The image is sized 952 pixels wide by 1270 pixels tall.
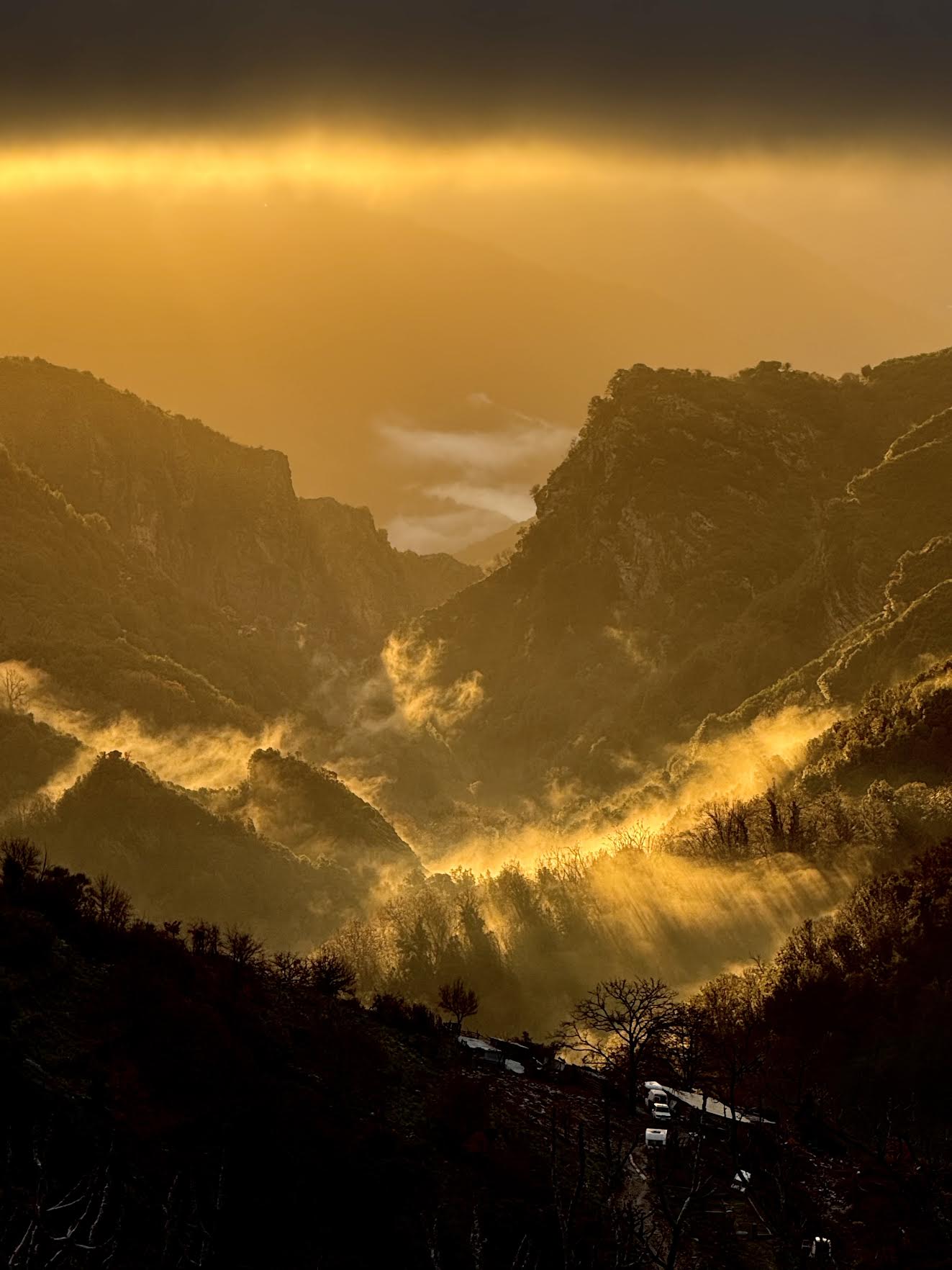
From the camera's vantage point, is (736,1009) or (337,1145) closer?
(337,1145)

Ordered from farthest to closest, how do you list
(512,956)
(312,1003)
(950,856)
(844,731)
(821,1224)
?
1. (844,731)
2. (512,956)
3. (950,856)
4. (312,1003)
5. (821,1224)

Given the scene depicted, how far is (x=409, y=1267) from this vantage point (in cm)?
3656

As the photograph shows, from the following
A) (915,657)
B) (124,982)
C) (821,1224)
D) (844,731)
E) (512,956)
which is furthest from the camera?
(915,657)

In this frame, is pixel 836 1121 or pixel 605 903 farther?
pixel 605 903

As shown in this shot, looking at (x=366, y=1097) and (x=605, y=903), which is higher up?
(x=605, y=903)

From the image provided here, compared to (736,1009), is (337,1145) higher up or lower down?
lower down

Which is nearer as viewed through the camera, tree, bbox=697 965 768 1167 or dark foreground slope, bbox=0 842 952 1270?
dark foreground slope, bbox=0 842 952 1270

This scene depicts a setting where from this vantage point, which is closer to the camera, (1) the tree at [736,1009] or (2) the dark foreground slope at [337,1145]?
(2) the dark foreground slope at [337,1145]

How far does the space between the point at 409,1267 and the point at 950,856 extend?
99.9m

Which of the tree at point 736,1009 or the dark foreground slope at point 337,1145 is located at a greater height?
the tree at point 736,1009

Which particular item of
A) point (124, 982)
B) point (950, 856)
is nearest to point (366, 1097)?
point (124, 982)

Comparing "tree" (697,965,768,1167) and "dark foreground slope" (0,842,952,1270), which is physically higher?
"tree" (697,965,768,1167)

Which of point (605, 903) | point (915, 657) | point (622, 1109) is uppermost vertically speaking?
point (915, 657)

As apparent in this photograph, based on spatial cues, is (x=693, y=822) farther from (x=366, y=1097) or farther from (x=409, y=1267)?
(x=409, y=1267)
